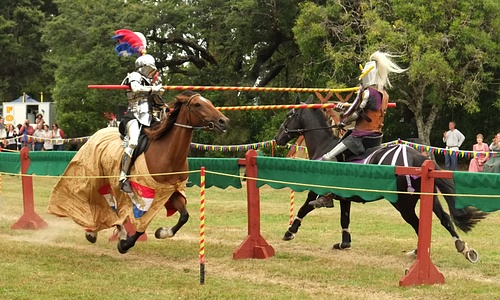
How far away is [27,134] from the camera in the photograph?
27.7 metres

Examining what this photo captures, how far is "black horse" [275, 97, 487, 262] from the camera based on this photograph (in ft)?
30.3

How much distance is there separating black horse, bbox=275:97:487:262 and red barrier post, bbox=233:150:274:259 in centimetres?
97

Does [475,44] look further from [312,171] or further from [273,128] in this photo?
[312,171]

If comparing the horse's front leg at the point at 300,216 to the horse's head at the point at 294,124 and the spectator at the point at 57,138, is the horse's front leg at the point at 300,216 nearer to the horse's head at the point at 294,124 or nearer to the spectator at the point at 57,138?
the horse's head at the point at 294,124

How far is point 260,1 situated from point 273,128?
4.88 m

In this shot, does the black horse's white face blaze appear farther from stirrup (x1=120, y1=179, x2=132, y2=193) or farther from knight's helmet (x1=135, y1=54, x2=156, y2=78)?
stirrup (x1=120, y1=179, x2=132, y2=193)

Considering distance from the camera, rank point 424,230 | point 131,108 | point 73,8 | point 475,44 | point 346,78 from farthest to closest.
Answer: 1. point 73,8
2. point 346,78
3. point 475,44
4. point 131,108
5. point 424,230

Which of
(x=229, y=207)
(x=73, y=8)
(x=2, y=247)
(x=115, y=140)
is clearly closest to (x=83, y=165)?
(x=115, y=140)

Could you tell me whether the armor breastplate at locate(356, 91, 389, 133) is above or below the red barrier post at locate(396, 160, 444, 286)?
above

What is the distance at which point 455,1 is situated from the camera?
975 inches

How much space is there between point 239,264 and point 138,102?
256 centimetres

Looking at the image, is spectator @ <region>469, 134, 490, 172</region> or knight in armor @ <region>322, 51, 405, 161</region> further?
spectator @ <region>469, 134, 490, 172</region>

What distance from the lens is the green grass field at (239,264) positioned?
8047 millimetres

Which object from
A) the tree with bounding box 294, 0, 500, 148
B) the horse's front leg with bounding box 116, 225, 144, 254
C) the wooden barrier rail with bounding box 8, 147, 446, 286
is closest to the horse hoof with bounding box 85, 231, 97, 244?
the wooden barrier rail with bounding box 8, 147, 446, 286
